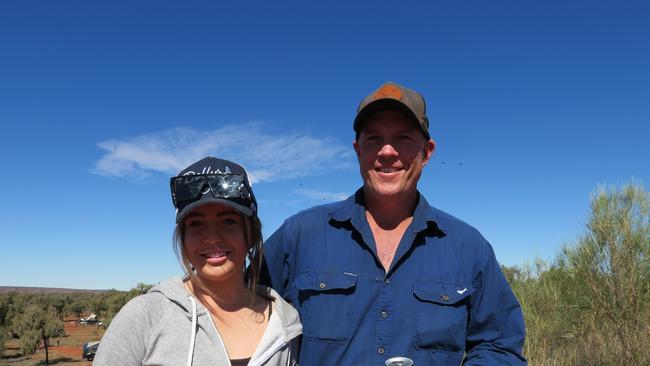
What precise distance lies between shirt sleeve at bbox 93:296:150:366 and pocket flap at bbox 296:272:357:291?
3.22 feet

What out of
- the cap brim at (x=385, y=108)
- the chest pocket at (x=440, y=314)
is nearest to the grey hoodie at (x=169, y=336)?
the chest pocket at (x=440, y=314)

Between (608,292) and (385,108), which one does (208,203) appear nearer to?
(385,108)

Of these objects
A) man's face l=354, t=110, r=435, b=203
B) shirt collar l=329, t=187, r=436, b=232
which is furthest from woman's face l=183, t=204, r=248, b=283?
man's face l=354, t=110, r=435, b=203

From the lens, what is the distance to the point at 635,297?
1104 cm

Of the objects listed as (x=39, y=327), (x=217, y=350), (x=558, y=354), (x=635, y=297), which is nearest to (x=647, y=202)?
(x=635, y=297)

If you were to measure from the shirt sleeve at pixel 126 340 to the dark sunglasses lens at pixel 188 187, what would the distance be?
53 cm

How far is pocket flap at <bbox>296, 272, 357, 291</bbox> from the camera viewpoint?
281cm

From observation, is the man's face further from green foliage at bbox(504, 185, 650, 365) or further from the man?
green foliage at bbox(504, 185, 650, 365)

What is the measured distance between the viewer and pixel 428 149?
127 inches

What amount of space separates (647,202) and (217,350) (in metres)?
12.3

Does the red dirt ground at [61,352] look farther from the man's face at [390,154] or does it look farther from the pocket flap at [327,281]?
the man's face at [390,154]

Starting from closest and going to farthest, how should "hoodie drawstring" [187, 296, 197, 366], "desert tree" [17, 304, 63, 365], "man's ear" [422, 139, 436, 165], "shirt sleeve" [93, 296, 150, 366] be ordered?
1. "shirt sleeve" [93, 296, 150, 366]
2. "hoodie drawstring" [187, 296, 197, 366]
3. "man's ear" [422, 139, 436, 165]
4. "desert tree" [17, 304, 63, 365]

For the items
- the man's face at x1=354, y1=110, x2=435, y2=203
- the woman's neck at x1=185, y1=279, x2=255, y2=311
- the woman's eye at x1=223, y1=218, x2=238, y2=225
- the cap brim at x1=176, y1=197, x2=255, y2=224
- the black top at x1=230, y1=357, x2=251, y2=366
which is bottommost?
the black top at x1=230, y1=357, x2=251, y2=366

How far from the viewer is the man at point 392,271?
273cm
